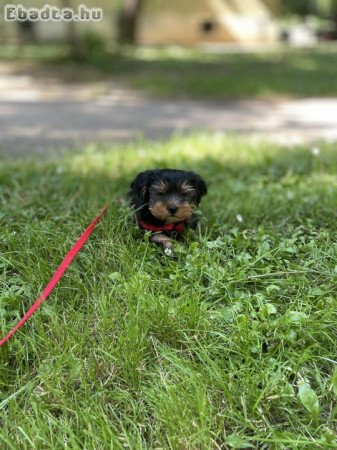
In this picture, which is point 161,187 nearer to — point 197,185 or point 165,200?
point 165,200

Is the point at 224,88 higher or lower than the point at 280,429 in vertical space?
lower

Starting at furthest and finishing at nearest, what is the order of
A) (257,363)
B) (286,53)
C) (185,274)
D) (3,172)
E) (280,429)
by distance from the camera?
1. (286,53)
2. (3,172)
3. (185,274)
4. (257,363)
5. (280,429)

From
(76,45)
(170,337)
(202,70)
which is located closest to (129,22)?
(76,45)

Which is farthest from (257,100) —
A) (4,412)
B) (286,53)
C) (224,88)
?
(4,412)

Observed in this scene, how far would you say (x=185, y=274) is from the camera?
333 cm

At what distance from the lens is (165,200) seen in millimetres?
3398

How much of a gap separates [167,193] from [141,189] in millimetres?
190

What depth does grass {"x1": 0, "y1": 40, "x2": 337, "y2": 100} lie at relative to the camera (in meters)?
14.6

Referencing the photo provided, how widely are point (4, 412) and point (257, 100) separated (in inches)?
496

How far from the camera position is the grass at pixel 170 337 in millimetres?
2418

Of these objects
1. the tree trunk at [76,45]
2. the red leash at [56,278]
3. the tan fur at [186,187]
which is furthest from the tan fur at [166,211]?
the tree trunk at [76,45]

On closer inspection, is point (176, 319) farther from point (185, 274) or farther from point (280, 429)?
point (280, 429)

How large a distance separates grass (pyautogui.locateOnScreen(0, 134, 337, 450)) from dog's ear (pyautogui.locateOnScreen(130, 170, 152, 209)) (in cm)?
28

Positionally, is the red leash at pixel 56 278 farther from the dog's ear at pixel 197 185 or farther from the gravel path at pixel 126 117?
the gravel path at pixel 126 117
